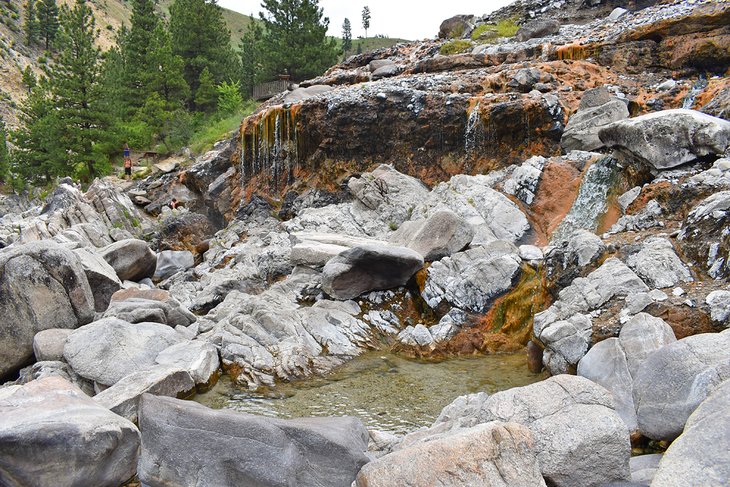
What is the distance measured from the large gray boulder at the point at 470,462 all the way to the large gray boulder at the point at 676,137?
10454 mm

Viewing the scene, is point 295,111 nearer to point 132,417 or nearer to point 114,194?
point 114,194

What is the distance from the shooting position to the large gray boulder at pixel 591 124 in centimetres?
1750

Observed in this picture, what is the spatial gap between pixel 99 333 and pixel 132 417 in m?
3.12

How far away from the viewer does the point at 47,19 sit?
98812 mm

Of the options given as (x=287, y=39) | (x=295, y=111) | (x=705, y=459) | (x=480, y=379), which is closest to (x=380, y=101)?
(x=295, y=111)

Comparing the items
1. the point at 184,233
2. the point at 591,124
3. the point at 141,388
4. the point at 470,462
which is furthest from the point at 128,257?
the point at 470,462

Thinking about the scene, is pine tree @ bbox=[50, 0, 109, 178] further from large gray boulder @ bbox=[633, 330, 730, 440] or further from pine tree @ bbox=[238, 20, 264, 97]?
large gray boulder @ bbox=[633, 330, 730, 440]

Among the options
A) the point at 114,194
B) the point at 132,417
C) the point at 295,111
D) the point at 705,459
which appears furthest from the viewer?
the point at 114,194

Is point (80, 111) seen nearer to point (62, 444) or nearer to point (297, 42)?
point (297, 42)

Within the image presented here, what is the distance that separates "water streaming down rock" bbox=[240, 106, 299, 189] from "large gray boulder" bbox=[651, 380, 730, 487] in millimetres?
21450

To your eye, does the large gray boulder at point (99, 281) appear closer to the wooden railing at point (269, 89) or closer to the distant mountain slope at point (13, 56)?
the wooden railing at point (269, 89)

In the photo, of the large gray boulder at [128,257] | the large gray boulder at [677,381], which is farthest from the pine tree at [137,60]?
the large gray boulder at [677,381]

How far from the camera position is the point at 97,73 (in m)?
44.2

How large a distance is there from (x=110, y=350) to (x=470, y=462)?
8.26 m
